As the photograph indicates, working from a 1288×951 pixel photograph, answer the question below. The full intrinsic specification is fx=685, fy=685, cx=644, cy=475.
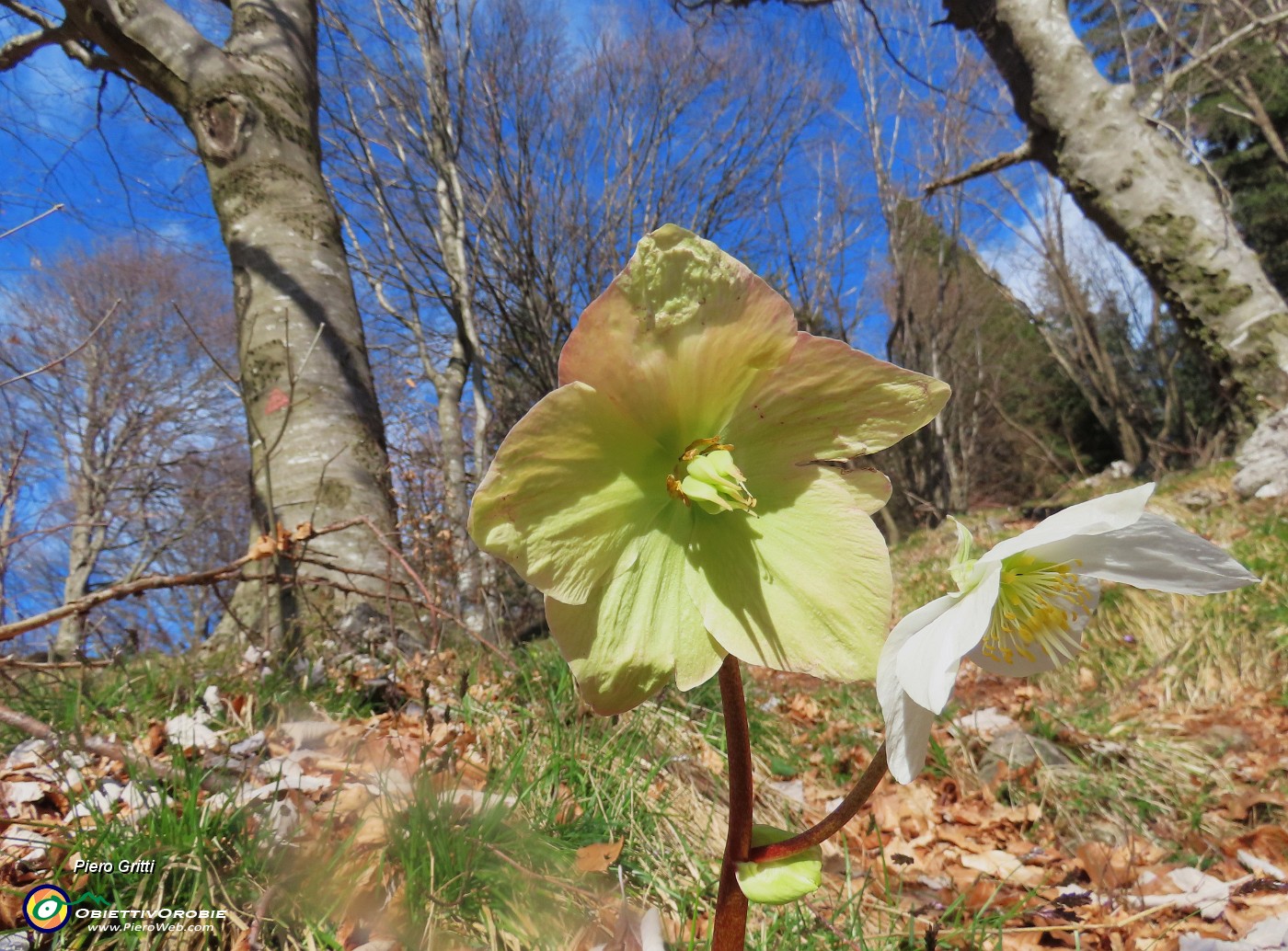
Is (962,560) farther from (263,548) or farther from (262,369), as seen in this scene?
(262,369)

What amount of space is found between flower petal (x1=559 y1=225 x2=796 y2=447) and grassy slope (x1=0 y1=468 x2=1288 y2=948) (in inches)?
30.4

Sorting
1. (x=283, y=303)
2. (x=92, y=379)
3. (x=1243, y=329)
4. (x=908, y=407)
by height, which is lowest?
(x=908, y=407)

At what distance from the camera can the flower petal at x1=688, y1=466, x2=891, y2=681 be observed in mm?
555

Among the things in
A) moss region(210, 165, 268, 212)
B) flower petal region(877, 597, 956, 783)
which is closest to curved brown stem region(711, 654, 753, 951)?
flower petal region(877, 597, 956, 783)

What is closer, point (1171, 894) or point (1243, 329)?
point (1171, 894)

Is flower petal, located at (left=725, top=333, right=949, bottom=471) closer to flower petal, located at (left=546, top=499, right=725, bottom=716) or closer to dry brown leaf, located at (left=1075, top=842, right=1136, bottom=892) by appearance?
flower petal, located at (left=546, top=499, right=725, bottom=716)

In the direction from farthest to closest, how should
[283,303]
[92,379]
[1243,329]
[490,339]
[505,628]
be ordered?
[92,379] < [490,339] < [505,628] < [1243,329] < [283,303]

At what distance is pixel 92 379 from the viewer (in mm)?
11484

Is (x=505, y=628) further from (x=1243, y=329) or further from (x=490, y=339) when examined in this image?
(x=1243, y=329)

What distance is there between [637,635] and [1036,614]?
0.38 meters

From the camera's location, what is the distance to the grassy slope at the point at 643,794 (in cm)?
109

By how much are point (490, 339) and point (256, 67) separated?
471cm

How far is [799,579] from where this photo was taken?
585 millimetres

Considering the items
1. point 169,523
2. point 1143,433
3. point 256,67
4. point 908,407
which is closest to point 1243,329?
point 908,407
